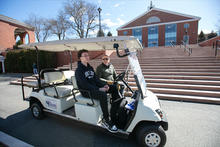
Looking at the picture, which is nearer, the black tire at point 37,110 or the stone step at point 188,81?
the black tire at point 37,110

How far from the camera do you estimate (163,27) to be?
77.3ft

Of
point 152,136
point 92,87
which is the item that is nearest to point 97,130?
point 92,87

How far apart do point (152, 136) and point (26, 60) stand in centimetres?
1520

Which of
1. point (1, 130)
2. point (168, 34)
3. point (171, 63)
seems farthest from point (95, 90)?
point (168, 34)

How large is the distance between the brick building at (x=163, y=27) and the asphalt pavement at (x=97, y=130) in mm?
21175

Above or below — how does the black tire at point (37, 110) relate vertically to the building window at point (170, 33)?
below

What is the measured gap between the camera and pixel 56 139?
2270mm

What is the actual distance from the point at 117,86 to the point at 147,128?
3.59 feet

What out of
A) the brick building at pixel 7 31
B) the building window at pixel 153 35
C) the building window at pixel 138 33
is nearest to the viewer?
the brick building at pixel 7 31

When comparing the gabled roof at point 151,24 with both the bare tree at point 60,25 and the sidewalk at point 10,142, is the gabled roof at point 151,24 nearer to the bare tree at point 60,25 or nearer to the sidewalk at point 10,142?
the bare tree at point 60,25

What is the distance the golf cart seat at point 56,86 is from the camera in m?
2.79

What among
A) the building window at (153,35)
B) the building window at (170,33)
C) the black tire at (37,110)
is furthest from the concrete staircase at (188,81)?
the building window at (153,35)

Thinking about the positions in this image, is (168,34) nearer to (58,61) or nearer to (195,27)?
(195,27)

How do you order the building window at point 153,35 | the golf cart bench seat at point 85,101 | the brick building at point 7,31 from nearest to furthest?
the golf cart bench seat at point 85,101, the brick building at point 7,31, the building window at point 153,35
